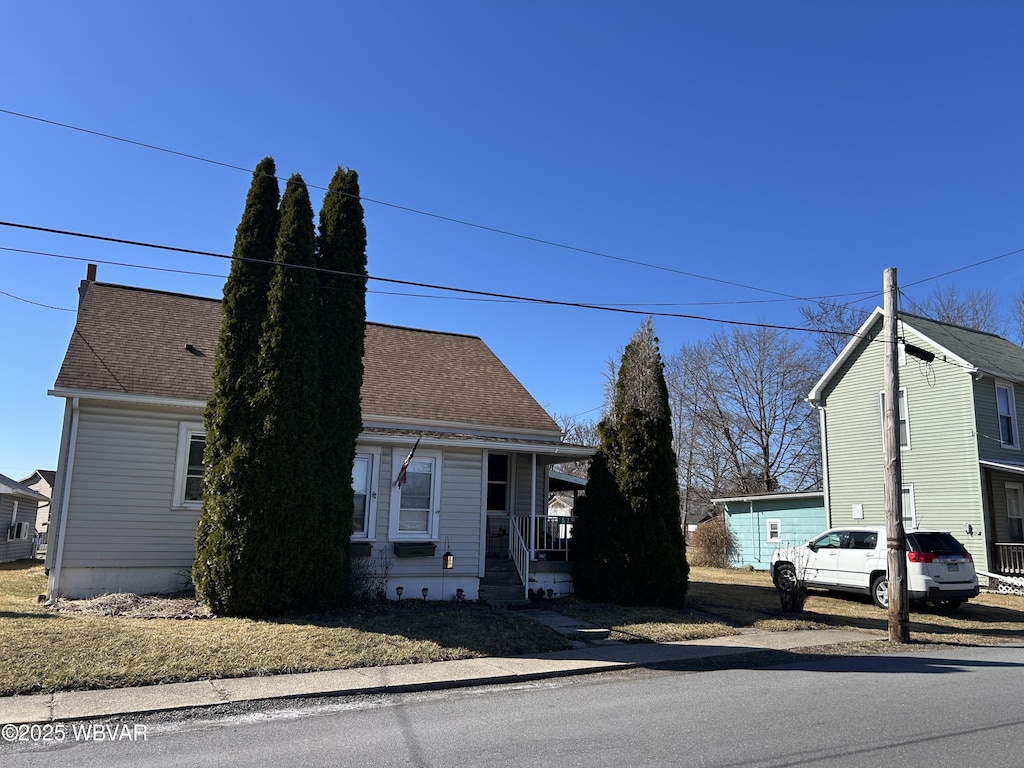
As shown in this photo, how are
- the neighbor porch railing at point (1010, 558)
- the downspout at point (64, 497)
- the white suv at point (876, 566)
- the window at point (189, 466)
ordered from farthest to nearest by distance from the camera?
1. the neighbor porch railing at point (1010, 558)
2. the white suv at point (876, 566)
3. the window at point (189, 466)
4. the downspout at point (64, 497)

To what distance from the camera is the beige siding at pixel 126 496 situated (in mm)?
12586

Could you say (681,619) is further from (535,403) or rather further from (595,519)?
(535,403)

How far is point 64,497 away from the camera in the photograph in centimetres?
1248

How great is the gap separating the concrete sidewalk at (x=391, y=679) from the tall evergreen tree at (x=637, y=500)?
97.5 inches

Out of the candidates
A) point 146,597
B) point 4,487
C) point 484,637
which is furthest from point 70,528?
point 4,487

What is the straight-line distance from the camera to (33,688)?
7246mm

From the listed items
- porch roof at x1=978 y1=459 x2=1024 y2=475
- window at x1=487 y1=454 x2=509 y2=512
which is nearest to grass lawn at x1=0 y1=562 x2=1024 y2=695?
window at x1=487 y1=454 x2=509 y2=512

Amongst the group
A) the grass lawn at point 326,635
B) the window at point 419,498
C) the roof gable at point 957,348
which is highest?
the roof gable at point 957,348

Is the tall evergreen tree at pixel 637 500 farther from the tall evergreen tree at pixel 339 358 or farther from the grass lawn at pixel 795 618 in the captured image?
the tall evergreen tree at pixel 339 358

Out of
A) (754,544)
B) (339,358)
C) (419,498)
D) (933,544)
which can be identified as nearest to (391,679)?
(339,358)

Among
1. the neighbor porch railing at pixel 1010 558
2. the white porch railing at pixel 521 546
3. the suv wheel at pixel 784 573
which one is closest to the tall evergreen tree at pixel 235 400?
the white porch railing at pixel 521 546

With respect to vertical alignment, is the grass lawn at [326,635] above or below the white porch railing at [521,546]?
below

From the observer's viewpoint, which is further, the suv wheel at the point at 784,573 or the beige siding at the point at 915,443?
the beige siding at the point at 915,443

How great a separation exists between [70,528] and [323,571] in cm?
466
